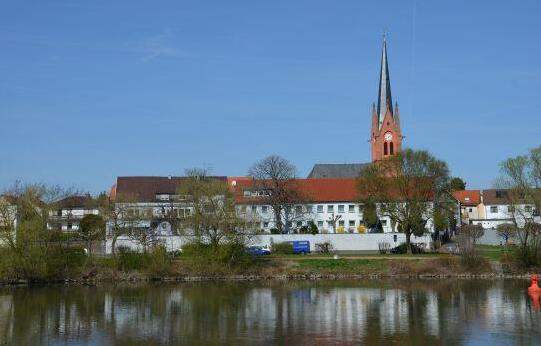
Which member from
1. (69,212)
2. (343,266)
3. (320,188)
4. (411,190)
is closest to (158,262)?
(343,266)

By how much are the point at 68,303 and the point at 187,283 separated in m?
15.3

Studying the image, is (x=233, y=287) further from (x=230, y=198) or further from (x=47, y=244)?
(x=47, y=244)

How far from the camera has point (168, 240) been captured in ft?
250

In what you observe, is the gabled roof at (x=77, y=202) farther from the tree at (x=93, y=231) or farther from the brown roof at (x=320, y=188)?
the brown roof at (x=320, y=188)

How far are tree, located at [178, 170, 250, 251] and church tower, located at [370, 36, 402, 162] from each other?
192ft

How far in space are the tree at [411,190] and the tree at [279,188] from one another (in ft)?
51.7

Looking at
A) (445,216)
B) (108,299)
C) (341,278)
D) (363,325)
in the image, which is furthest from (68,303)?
(445,216)

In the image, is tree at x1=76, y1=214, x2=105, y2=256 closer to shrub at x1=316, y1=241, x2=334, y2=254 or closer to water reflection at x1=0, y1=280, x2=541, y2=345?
water reflection at x1=0, y1=280, x2=541, y2=345

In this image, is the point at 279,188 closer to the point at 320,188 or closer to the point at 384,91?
A: the point at 320,188

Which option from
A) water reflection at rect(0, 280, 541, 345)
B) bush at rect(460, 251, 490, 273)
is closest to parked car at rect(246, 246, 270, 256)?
water reflection at rect(0, 280, 541, 345)

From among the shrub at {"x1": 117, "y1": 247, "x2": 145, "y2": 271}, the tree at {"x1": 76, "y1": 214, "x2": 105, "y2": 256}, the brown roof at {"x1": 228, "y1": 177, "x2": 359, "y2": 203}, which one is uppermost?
the brown roof at {"x1": 228, "y1": 177, "x2": 359, "y2": 203}

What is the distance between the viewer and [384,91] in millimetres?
123250

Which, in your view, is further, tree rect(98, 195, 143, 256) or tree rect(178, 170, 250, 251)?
tree rect(98, 195, 143, 256)

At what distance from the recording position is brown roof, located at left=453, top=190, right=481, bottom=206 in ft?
425
